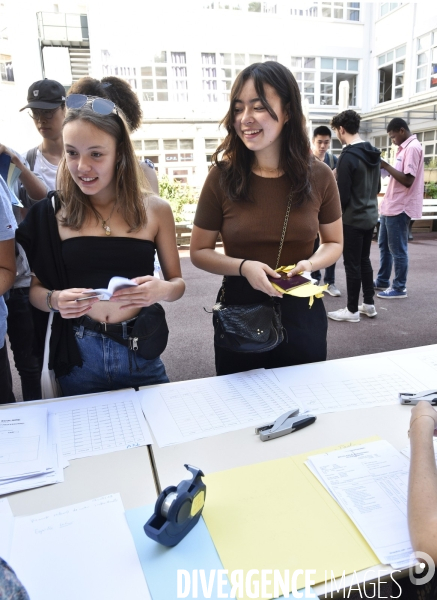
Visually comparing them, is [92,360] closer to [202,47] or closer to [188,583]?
[188,583]

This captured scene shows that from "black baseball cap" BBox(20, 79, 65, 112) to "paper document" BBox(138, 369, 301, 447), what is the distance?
152 centimetres

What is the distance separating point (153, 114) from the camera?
15.5m

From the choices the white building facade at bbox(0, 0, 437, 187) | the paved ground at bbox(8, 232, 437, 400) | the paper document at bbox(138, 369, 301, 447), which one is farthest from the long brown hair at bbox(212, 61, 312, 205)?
the white building facade at bbox(0, 0, 437, 187)

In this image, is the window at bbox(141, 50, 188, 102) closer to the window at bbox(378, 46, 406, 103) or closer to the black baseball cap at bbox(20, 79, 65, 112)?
the window at bbox(378, 46, 406, 103)

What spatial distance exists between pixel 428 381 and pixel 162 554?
1111mm

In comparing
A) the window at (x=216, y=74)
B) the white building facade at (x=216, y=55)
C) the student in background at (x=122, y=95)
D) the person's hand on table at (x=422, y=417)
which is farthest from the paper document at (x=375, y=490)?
the window at (x=216, y=74)

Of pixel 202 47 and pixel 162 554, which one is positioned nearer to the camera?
pixel 162 554

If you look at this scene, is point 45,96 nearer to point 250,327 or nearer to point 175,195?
point 250,327

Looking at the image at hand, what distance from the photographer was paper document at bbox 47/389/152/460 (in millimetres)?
1186

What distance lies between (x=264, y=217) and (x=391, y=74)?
18.1 meters

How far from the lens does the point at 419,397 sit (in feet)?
4.49

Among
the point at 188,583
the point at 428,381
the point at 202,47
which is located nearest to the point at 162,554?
the point at 188,583

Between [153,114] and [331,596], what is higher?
[153,114]

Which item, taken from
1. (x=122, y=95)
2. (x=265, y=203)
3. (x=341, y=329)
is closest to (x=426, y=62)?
(x=341, y=329)
